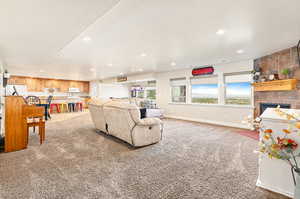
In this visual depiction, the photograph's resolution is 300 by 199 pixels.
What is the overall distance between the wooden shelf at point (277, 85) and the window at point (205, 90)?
1.50 meters

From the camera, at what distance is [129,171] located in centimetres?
207

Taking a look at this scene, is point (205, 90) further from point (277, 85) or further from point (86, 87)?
point (86, 87)

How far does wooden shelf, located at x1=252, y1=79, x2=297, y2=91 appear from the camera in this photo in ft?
11.8

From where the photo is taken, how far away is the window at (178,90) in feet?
23.0

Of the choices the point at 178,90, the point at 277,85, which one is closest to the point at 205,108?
the point at 178,90

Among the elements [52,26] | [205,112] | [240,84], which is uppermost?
[52,26]

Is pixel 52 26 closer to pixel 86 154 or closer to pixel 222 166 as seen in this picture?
pixel 86 154

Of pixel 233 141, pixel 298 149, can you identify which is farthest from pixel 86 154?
pixel 233 141

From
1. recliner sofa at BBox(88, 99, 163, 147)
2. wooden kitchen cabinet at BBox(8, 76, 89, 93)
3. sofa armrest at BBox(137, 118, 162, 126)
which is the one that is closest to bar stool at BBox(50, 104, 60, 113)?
wooden kitchen cabinet at BBox(8, 76, 89, 93)

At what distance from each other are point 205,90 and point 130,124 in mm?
4533

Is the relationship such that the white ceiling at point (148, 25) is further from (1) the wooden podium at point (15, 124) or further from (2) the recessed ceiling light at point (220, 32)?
(1) the wooden podium at point (15, 124)

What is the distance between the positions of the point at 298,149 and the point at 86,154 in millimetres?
3074

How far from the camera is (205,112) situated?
19.9 feet

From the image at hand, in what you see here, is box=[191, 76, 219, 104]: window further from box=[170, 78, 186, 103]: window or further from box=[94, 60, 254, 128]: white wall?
→ box=[170, 78, 186, 103]: window
